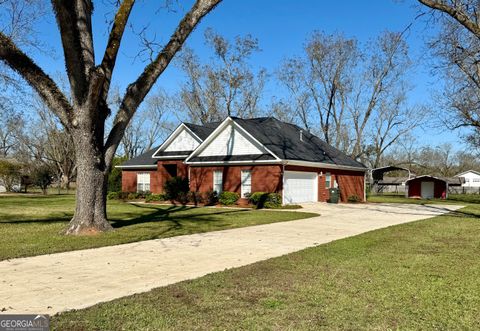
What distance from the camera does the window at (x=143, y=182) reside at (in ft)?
108

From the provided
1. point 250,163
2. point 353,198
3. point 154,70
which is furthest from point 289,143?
point 154,70

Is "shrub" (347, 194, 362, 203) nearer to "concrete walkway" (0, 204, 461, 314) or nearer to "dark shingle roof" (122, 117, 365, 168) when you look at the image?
"dark shingle roof" (122, 117, 365, 168)

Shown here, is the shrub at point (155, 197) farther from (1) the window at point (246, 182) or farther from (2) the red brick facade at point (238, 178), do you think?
(1) the window at point (246, 182)

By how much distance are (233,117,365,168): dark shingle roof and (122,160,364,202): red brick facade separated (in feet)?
2.42

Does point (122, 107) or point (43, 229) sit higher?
point (122, 107)

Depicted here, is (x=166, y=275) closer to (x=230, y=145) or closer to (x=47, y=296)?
(x=47, y=296)

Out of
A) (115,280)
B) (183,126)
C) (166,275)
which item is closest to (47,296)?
(115,280)

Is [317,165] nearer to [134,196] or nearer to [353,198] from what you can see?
[353,198]

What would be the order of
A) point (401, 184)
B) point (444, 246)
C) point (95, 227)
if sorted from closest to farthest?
point (444, 246) < point (95, 227) < point (401, 184)

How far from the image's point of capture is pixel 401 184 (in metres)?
67.6

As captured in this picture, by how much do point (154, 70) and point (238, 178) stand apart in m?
14.8

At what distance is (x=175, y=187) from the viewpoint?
28469 millimetres

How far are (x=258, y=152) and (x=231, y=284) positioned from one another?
64.3ft

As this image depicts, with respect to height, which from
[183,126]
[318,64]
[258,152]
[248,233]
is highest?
[318,64]
